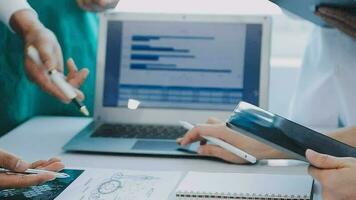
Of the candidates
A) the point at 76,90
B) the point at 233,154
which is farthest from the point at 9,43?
the point at 233,154

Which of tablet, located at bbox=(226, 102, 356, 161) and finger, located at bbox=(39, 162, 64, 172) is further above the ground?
tablet, located at bbox=(226, 102, 356, 161)

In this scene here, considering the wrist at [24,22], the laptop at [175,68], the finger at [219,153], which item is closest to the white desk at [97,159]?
the finger at [219,153]

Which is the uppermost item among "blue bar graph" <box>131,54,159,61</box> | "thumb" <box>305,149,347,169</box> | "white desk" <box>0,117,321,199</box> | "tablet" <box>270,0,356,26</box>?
"tablet" <box>270,0,356,26</box>

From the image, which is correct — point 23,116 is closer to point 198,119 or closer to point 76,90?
point 76,90

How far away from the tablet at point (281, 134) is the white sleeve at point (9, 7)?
0.52 meters

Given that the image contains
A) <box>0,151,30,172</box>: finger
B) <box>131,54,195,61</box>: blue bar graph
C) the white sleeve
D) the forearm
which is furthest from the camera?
<box>131,54,195,61</box>: blue bar graph

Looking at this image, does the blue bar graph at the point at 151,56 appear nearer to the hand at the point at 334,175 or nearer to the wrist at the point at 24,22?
the wrist at the point at 24,22

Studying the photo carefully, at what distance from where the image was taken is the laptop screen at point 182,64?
1370 mm

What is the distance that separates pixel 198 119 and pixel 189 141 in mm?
206

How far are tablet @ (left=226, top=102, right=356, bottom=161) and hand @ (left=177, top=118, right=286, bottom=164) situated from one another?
20 centimetres

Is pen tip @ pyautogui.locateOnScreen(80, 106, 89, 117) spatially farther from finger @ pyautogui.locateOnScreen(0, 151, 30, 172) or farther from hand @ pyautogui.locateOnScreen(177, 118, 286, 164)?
finger @ pyautogui.locateOnScreen(0, 151, 30, 172)

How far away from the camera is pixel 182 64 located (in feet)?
4.55

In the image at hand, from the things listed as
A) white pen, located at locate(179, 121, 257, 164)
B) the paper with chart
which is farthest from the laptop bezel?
the paper with chart

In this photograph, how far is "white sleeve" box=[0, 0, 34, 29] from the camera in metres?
1.15
